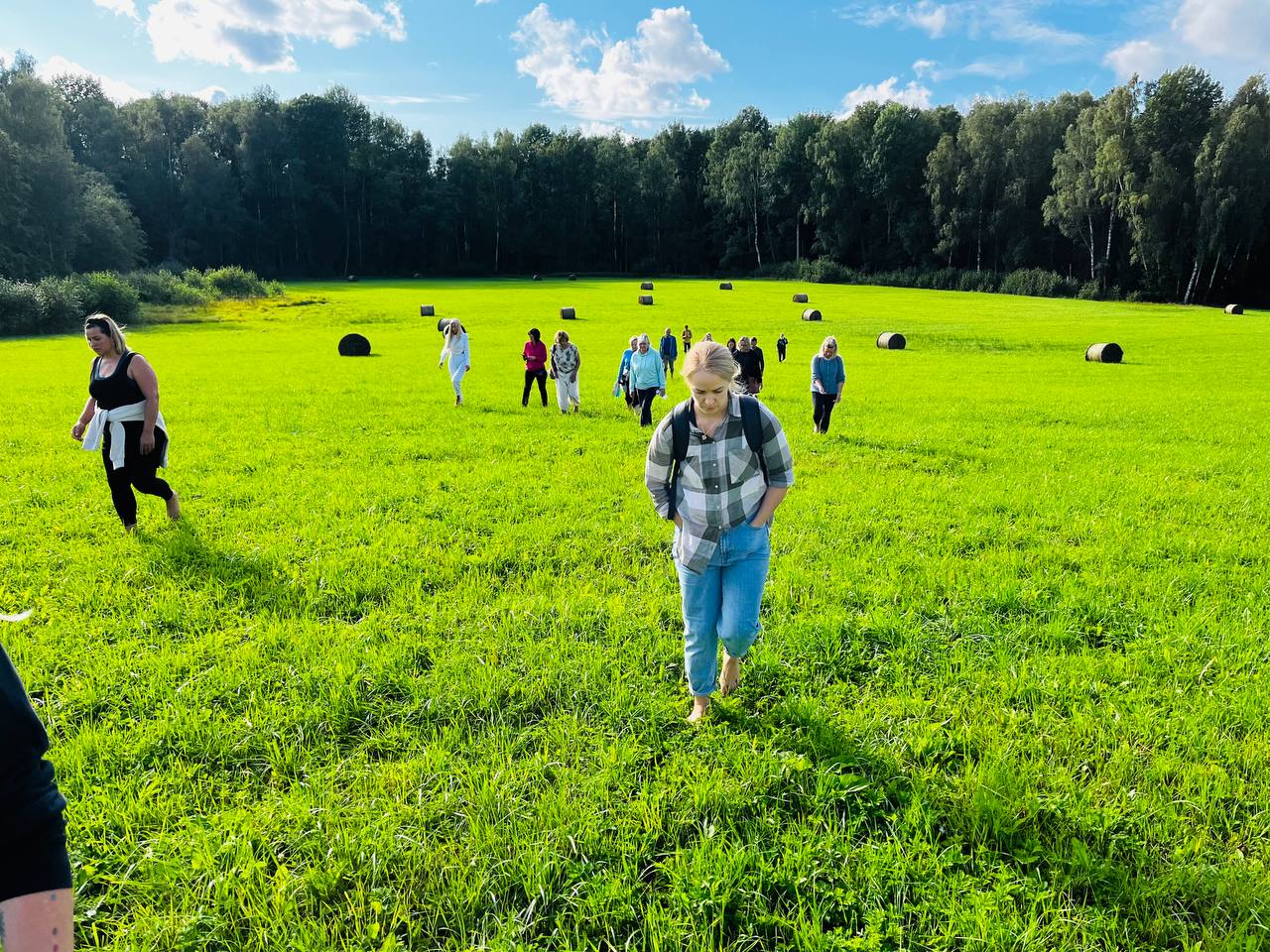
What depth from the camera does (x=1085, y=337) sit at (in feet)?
107

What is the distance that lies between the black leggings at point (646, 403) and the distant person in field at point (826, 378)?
307cm

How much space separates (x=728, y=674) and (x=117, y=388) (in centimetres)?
653

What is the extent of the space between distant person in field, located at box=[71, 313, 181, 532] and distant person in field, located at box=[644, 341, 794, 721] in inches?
227

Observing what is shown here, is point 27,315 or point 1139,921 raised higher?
point 27,315

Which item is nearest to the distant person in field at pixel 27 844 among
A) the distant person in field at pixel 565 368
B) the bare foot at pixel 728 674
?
the bare foot at pixel 728 674

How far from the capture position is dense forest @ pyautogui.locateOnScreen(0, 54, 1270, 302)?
5281cm

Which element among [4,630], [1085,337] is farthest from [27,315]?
[1085,337]

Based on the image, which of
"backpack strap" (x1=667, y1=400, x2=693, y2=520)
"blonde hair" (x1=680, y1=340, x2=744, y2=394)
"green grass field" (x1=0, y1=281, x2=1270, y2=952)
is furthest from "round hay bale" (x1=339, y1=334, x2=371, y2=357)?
"blonde hair" (x1=680, y1=340, x2=744, y2=394)

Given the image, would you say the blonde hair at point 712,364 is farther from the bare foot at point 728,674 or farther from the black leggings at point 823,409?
the black leggings at point 823,409

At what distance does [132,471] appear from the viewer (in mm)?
7266

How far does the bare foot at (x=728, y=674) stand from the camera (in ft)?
14.9

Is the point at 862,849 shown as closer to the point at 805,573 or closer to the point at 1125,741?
the point at 1125,741

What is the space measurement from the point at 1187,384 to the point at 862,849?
22.6 meters

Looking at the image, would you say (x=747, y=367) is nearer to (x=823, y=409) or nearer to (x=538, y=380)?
(x=823, y=409)
